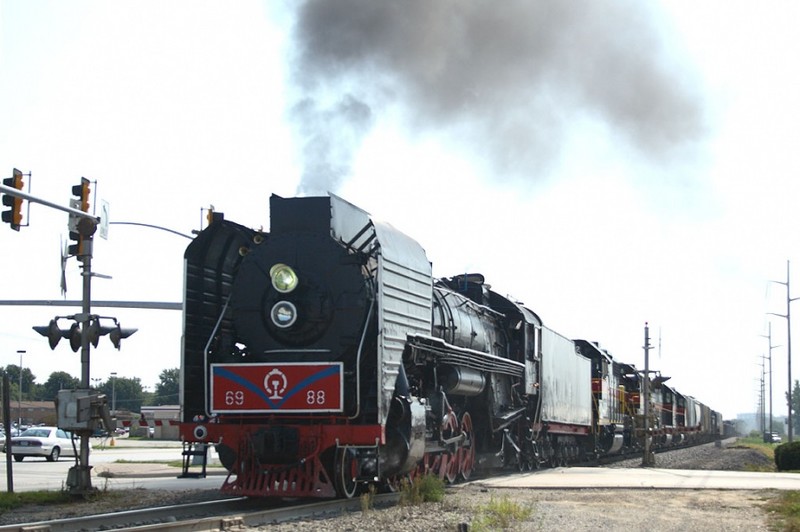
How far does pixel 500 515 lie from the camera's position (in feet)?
32.8

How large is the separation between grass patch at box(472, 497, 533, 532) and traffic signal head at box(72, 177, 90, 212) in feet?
27.0

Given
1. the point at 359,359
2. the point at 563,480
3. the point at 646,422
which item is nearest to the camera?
the point at 359,359

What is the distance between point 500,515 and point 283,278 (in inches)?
167

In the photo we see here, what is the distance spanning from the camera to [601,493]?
46.7 feet

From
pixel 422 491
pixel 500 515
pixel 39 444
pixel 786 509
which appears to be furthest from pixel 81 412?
pixel 39 444

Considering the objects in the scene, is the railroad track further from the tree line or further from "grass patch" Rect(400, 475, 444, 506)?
the tree line

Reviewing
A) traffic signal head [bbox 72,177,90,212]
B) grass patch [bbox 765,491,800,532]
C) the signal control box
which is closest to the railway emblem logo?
the signal control box

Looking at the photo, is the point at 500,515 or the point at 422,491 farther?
the point at 422,491

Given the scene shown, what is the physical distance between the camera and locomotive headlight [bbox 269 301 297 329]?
39.4ft

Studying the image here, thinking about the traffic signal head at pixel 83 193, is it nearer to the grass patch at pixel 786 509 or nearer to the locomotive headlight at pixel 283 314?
the locomotive headlight at pixel 283 314

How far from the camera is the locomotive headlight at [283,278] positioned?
39.7ft

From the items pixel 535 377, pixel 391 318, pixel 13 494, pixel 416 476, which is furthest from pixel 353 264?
pixel 535 377

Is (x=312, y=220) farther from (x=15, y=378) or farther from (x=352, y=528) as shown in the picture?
(x=15, y=378)

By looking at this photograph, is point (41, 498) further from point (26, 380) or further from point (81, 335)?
point (26, 380)
